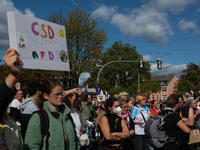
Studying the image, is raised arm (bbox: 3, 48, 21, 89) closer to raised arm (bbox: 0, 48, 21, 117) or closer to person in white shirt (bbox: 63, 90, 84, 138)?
raised arm (bbox: 0, 48, 21, 117)

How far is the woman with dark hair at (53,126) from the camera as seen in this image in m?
2.13

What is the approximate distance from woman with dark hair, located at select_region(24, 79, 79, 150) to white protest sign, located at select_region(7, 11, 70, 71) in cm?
67

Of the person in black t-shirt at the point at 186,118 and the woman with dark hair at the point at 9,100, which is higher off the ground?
the woman with dark hair at the point at 9,100

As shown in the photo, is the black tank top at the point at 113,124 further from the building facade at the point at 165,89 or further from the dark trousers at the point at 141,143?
the building facade at the point at 165,89

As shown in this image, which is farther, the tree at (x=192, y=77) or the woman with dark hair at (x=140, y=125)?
the tree at (x=192, y=77)

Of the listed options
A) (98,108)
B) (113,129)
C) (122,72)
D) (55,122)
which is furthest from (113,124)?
(122,72)

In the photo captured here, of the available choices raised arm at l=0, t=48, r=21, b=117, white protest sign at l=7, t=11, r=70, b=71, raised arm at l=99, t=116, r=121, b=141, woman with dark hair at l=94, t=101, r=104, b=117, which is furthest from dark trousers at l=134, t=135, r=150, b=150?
raised arm at l=0, t=48, r=21, b=117

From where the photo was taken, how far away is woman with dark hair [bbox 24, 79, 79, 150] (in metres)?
2.13

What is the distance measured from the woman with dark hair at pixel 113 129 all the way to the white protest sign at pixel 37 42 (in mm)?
1421

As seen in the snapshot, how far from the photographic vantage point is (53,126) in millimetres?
2248

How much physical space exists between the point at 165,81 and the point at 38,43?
318 ft

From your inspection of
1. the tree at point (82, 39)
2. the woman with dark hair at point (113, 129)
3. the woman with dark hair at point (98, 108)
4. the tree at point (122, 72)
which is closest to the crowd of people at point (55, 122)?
the woman with dark hair at point (113, 129)

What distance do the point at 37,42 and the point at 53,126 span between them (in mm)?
1548

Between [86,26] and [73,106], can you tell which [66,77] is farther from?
[73,106]
